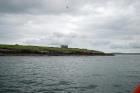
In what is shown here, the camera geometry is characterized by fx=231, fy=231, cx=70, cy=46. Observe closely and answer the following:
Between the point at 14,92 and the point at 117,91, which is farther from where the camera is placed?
the point at 117,91

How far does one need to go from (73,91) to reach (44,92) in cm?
509

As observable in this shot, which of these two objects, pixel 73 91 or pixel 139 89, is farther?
pixel 73 91

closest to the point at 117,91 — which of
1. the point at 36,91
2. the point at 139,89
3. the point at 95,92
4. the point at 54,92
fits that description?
the point at 95,92

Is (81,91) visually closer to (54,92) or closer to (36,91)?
(54,92)

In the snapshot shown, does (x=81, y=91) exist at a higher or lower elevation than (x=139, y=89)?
lower

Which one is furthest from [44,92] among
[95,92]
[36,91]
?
[95,92]

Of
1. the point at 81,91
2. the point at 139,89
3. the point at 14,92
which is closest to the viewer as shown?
the point at 139,89

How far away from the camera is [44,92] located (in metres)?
38.3

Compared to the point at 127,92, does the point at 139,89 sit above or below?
above

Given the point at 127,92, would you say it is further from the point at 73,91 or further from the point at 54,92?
the point at 54,92

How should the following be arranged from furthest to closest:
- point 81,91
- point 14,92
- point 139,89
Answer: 1. point 81,91
2. point 14,92
3. point 139,89

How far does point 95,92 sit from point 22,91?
12.3 m

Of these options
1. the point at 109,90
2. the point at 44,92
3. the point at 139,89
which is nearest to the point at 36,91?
the point at 44,92

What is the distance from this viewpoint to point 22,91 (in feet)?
127
